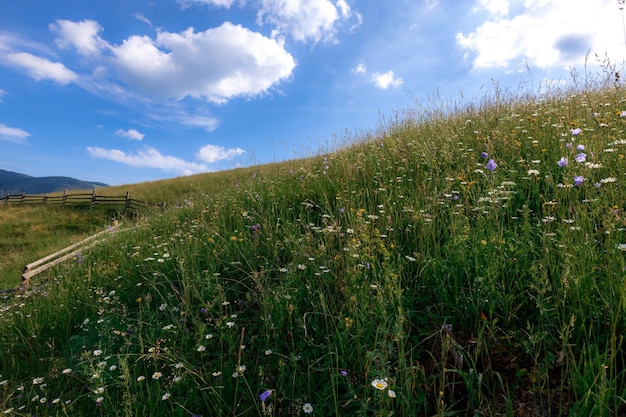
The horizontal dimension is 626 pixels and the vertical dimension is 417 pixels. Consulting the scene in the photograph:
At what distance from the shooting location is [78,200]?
27.9 m

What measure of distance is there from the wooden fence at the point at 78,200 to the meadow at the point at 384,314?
22983mm

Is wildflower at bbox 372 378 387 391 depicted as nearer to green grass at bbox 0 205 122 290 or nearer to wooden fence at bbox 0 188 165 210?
green grass at bbox 0 205 122 290

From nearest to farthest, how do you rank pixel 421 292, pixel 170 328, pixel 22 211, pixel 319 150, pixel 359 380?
pixel 359 380 < pixel 421 292 < pixel 170 328 < pixel 319 150 < pixel 22 211

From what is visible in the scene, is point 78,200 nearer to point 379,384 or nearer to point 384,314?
point 384,314

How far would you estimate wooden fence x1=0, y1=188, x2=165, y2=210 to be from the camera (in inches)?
1030

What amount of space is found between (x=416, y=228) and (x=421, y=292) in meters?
0.90

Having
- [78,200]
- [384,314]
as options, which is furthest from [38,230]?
[384,314]

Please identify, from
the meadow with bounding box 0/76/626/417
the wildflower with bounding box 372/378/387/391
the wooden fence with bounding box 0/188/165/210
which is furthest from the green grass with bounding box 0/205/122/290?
the wildflower with bounding box 372/378/387/391

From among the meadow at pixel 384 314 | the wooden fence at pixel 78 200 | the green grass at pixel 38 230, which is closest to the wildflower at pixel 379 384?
the meadow at pixel 384 314

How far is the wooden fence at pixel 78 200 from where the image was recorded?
26.2m

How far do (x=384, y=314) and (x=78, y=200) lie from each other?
32853 millimetres

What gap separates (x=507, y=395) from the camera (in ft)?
5.90

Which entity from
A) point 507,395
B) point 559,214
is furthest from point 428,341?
point 559,214

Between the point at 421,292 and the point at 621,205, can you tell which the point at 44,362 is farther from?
the point at 621,205
